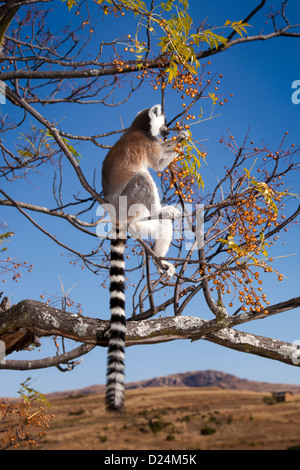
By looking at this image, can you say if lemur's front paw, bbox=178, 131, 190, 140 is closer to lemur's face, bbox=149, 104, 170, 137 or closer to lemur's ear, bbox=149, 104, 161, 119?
lemur's face, bbox=149, 104, 170, 137

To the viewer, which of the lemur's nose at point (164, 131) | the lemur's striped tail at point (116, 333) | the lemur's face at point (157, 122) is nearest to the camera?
the lemur's striped tail at point (116, 333)

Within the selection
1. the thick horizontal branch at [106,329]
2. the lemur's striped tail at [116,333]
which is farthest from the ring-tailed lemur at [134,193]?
the thick horizontal branch at [106,329]

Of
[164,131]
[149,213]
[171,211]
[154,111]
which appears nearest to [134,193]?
[149,213]

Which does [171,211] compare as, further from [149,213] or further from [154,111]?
[154,111]

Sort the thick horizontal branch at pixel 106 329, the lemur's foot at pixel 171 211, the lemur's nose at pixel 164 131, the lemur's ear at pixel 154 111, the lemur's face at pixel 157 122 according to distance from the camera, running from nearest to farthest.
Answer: the thick horizontal branch at pixel 106 329 → the lemur's foot at pixel 171 211 → the lemur's nose at pixel 164 131 → the lemur's face at pixel 157 122 → the lemur's ear at pixel 154 111

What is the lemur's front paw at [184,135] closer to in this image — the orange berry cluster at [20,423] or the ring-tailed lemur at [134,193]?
the ring-tailed lemur at [134,193]

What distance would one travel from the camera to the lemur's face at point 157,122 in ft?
19.4

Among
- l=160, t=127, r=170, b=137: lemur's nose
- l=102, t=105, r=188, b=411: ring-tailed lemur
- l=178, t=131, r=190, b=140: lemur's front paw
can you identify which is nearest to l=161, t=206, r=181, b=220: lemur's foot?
l=102, t=105, r=188, b=411: ring-tailed lemur

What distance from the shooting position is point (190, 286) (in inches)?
222

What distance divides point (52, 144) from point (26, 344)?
3.07m

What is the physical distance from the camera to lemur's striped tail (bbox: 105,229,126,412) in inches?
161

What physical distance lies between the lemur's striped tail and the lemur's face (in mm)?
1682

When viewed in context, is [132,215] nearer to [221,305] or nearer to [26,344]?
[221,305]

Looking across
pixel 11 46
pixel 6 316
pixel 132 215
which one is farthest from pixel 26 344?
pixel 11 46
